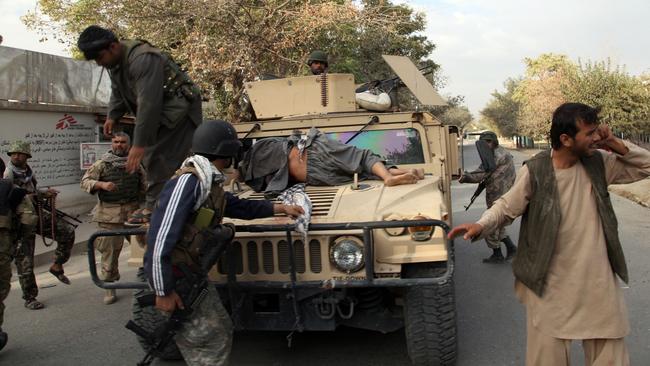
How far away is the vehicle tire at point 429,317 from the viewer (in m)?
3.32

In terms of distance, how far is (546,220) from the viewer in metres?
2.44

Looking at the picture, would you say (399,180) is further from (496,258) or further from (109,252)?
(496,258)

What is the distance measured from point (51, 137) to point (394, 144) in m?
7.62

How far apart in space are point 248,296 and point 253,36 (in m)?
8.84

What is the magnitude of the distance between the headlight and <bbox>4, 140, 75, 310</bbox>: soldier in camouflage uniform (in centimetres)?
282

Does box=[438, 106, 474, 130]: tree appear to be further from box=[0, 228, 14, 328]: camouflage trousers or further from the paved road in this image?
box=[0, 228, 14, 328]: camouflage trousers

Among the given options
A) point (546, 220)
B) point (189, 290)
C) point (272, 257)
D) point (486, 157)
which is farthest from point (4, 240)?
point (486, 157)

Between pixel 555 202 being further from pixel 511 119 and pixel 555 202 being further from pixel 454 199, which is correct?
pixel 511 119

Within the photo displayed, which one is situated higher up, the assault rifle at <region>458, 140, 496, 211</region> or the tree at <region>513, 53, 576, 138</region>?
the tree at <region>513, 53, 576, 138</region>

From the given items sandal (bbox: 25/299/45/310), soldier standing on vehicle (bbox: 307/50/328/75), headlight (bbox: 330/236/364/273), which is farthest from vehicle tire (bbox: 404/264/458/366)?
sandal (bbox: 25/299/45/310)

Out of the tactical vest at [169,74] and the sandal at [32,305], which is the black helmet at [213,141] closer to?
the tactical vest at [169,74]

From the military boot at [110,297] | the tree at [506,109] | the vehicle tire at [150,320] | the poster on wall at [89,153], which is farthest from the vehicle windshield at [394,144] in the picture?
the tree at [506,109]

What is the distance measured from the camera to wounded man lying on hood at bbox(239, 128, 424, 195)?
4109 mm

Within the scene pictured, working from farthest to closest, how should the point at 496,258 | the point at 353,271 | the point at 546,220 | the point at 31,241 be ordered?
the point at 496,258 → the point at 31,241 → the point at 353,271 → the point at 546,220
